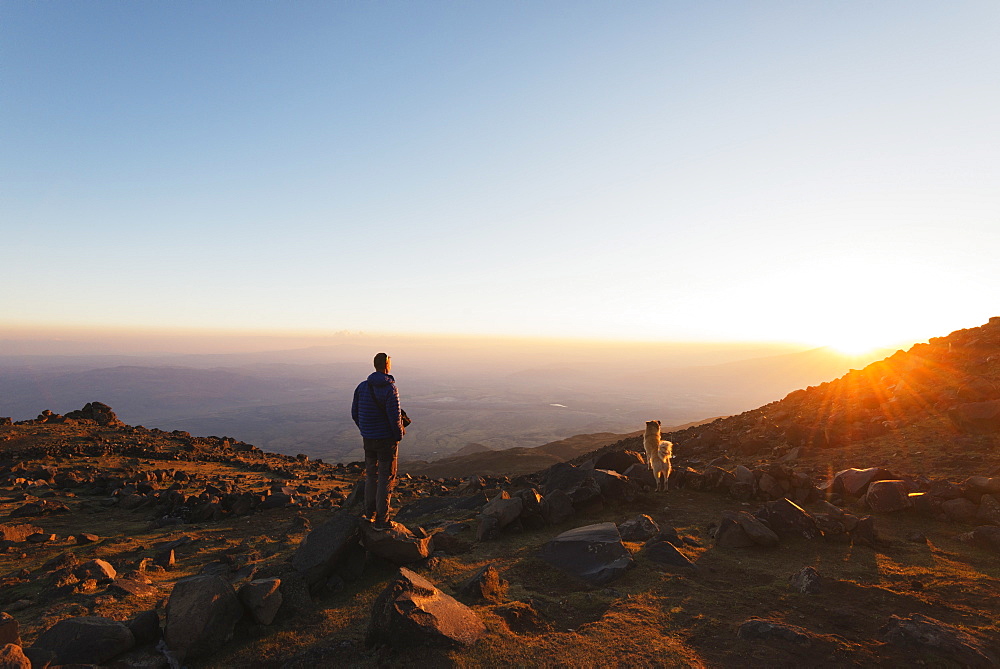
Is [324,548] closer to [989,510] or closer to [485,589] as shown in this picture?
[485,589]

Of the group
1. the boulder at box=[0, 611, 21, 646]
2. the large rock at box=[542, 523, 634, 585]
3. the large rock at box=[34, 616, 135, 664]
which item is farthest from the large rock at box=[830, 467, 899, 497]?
the boulder at box=[0, 611, 21, 646]

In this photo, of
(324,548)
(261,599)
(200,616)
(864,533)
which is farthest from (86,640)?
(864,533)

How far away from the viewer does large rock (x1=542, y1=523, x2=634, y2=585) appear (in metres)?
7.25

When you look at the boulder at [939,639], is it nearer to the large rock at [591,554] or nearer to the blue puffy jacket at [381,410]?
the large rock at [591,554]

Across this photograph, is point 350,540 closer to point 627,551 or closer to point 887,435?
point 627,551

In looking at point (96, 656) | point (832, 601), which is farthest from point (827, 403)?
point (96, 656)

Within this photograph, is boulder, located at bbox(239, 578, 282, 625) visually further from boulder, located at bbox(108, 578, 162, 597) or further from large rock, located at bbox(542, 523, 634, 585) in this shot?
large rock, located at bbox(542, 523, 634, 585)

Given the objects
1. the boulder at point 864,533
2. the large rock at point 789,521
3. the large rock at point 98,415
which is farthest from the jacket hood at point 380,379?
the large rock at point 98,415

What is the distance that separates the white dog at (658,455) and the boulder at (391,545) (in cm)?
696

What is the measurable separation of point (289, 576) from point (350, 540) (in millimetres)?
1012

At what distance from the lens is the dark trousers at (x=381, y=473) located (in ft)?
27.0

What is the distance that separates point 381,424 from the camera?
8234 millimetres

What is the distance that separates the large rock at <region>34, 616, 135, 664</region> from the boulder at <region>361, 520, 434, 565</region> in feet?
10.5

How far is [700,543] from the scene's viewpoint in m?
8.52
